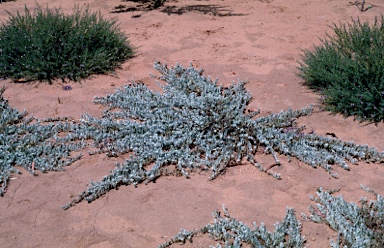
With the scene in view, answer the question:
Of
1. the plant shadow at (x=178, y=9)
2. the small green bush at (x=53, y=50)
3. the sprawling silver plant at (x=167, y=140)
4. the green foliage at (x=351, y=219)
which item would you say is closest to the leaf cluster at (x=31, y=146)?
the sprawling silver plant at (x=167, y=140)

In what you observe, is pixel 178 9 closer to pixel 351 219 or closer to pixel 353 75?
pixel 353 75

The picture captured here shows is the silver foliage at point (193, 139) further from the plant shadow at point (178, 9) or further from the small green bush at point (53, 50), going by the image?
the plant shadow at point (178, 9)

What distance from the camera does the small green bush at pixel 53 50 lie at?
5.20 meters

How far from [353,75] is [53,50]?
3.33 metres

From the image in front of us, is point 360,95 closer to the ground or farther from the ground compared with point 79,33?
closer to the ground

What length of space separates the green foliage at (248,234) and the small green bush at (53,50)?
9.52 ft

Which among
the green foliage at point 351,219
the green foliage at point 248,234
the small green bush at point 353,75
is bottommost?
the green foliage at point 248,234

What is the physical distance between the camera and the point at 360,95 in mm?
4293

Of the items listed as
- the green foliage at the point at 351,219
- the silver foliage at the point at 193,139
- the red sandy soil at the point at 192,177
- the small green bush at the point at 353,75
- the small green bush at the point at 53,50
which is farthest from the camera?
the small green bush at the point at 53,50

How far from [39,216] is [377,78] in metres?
3.27

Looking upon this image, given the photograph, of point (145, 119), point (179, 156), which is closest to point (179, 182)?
point (179, 156)

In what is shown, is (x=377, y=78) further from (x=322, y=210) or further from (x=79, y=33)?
(x=79, y=33)

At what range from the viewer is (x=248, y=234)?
2.90m

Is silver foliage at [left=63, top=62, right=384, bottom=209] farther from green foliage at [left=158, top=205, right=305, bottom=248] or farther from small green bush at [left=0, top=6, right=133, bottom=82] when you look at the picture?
small green bush at [left=0, top=6, right=133, bottom=82]
